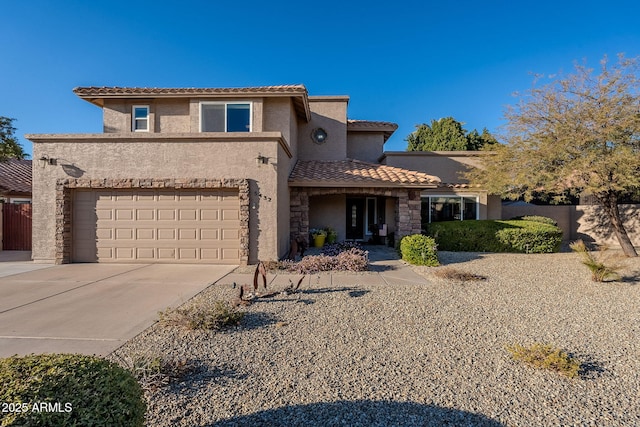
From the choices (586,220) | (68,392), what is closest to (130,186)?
(68,392)

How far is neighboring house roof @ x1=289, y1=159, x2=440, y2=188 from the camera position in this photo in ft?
40.9

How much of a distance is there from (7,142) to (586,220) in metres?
31.2

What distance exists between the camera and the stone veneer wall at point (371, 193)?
42.9 ft

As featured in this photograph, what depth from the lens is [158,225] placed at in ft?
33.8

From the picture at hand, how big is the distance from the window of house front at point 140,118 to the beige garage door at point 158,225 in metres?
4.09

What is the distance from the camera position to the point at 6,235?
1362 centimetres

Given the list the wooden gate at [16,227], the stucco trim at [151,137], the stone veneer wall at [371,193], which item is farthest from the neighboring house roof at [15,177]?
the stone veneer wall at [371,193]

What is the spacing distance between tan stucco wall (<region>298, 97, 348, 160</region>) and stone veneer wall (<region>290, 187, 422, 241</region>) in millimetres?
3670

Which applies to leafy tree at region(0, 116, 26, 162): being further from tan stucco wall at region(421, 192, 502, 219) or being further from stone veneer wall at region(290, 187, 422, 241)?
tan stucco wall at region(421, 192, 502, 219)

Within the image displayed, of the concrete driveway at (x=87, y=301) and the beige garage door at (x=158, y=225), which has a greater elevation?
the beige garage door at (x=158, y=225)

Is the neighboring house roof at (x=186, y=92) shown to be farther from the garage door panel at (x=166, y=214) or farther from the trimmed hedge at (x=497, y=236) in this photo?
the trimmed hedge at (x=497, y=236)

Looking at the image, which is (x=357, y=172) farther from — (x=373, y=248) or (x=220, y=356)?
(x=220, y=356)

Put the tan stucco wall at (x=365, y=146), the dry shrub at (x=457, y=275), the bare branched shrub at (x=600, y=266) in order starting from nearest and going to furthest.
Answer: the bare branched shrub at (x=600, y=266) < the dry shrub at (x=457, y=275) < the tan stucco wall at (x=365, y=146)

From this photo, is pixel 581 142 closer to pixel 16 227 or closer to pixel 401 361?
pixel 401 361
